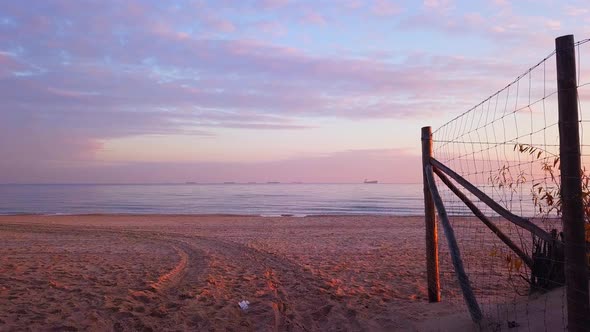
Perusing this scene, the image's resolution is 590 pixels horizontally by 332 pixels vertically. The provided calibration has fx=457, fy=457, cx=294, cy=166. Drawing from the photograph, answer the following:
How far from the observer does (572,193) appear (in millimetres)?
3230

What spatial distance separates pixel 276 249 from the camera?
13352mm

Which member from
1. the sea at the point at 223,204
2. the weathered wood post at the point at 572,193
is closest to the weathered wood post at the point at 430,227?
the weathered wood post at the point at 572,193

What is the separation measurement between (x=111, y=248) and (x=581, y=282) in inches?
509

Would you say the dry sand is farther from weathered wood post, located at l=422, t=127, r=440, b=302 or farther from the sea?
the sea

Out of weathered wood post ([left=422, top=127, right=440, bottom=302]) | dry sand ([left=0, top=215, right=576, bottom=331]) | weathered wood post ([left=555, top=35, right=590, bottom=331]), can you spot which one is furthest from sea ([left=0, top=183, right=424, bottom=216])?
weathered wood post ([left=555, top=35, right=590, bottom=331])

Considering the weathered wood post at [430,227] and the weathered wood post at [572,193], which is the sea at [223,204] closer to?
the weathered wood post at [430,227]

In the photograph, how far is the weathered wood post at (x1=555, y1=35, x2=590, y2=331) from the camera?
3.24m

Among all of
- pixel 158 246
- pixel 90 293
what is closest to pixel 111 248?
pixel 158 246

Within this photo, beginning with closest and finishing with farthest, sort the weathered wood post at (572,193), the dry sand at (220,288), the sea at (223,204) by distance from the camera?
the weathered wood post at (572,193), the dry sand at (220,288), the sea at (223,204)

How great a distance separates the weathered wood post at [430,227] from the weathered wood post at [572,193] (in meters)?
2.72

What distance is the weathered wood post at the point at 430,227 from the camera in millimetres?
6047

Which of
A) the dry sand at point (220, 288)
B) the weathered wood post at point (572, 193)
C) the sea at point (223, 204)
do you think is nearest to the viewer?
the weathered wood post at point (572, 193)

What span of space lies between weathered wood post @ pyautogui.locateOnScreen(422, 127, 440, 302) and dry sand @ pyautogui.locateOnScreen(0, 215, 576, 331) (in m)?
0.27

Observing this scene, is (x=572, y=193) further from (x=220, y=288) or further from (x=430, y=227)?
(x=220, y=288)
